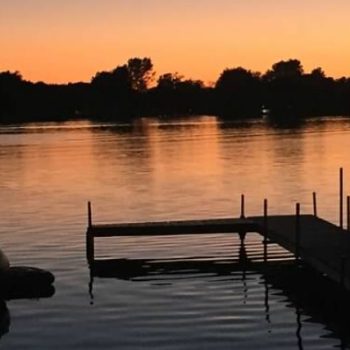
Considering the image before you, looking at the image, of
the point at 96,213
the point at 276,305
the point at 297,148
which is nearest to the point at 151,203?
the point at 96,213

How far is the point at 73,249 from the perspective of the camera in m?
36.6

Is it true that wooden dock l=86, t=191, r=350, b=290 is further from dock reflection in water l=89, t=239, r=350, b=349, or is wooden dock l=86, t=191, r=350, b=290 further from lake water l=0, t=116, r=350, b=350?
lake water l=0, t=116, r=350, b=350

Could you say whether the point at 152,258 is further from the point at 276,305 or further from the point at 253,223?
the point at 276,305

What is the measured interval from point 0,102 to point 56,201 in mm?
99801

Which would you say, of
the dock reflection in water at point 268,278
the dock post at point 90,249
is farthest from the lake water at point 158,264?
the dock post at point 90,249

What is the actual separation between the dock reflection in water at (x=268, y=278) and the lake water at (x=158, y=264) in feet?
0.25

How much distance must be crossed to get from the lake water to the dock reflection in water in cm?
8

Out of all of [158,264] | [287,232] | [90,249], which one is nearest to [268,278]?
[287,232]

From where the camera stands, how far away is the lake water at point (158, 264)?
23375 mm

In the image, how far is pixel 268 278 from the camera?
3072 cm

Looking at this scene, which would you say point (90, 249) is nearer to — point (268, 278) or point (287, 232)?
point (268, 278)

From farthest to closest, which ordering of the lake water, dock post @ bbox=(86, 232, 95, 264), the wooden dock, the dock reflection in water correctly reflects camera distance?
dock post @ bbox=(86, 232, 95, 264) → the wooden dock → the dock reflection in water → the lake water

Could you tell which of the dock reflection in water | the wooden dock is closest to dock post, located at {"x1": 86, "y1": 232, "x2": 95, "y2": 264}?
the wooden dock

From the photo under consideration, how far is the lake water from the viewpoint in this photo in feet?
76.7
